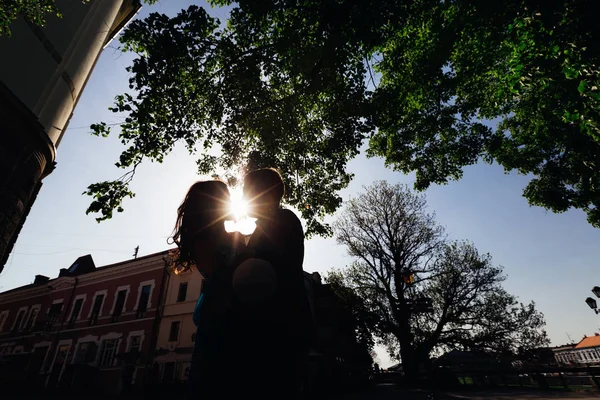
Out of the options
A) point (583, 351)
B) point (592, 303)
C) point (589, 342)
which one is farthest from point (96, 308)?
point (583, 351)

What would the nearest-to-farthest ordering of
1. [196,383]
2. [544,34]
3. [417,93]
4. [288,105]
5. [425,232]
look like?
[196,383]
[544,34]
[288,105]
[417,93]
[425,232]

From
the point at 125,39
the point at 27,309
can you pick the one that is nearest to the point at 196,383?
the point at 125,39

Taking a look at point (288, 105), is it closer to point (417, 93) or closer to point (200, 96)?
point (200, 96)

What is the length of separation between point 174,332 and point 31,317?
1889cm

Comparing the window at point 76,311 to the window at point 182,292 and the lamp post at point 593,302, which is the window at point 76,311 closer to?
the window at point 182,292

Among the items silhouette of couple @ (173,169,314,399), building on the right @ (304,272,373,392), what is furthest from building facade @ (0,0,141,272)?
building on the right @ (304,272,373,392)

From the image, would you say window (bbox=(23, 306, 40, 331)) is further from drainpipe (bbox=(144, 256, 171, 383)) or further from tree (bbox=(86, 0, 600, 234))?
tree (bbox=(86, 0, 600, 234))

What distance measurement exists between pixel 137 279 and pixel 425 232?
24.0 metres

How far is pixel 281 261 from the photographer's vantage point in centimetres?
154

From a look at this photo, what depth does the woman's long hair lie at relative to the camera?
162cm

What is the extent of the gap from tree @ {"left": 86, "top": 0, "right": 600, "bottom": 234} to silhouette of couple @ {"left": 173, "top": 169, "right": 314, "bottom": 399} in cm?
510

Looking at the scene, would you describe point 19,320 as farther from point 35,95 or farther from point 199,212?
point 199,212

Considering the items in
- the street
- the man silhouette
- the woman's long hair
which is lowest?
→ the street

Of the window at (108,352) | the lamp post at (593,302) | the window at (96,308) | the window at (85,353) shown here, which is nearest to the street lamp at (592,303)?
the lamp post at (593,302)
